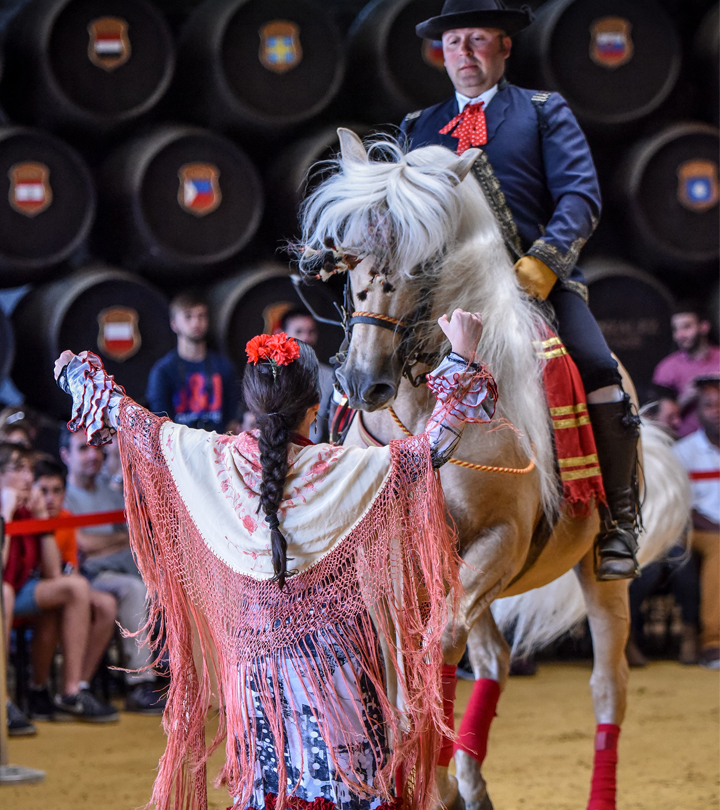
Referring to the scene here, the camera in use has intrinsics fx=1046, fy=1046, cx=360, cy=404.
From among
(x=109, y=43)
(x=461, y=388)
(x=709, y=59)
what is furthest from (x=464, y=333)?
(x=709, y=59)

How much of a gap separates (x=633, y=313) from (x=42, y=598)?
322 centimetres

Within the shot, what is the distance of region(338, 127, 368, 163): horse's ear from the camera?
7.98ft

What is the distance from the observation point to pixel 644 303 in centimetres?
544

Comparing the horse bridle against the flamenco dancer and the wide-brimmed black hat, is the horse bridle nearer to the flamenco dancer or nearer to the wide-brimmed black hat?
the flamenco dancer

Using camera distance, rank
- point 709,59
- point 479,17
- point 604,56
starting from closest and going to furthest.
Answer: point 479,17 → point 604,56 → point 709,59

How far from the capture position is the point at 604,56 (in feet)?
17.0

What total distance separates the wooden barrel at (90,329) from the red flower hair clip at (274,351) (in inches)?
117

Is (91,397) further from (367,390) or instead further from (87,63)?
(87,63)

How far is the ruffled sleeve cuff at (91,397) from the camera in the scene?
1898mm

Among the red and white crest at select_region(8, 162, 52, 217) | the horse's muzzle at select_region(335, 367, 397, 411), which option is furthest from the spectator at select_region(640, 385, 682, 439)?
the horse's muzzle at select_region(335, 367, 397, 411)

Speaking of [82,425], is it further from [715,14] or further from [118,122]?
[715,14]

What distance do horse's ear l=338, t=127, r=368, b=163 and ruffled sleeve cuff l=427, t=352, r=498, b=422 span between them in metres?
0.84

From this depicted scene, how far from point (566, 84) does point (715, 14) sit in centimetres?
101

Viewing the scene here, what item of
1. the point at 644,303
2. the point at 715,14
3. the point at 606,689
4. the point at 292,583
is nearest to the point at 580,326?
the point at 606,689
